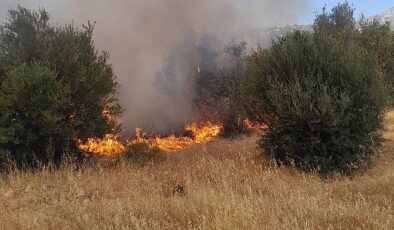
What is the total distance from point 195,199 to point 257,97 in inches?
237

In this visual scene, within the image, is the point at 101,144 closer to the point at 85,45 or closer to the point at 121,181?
the point at 85,45

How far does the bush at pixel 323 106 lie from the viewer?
11.4 metres

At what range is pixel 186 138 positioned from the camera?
19.5 meters

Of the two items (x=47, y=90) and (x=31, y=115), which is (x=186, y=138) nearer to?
(x=47, y=90)

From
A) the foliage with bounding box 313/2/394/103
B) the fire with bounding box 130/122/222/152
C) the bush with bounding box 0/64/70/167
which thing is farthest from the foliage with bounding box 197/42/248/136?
the bush with bounding box 0/64/70/167

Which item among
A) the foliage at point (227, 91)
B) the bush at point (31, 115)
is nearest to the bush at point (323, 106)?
the bush at point (31, 115)

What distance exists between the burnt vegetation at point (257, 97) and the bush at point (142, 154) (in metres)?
0.03

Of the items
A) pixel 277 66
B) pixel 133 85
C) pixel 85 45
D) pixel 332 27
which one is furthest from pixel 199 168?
pixel 332 27

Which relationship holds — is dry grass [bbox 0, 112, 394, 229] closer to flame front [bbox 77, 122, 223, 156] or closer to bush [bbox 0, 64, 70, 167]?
bush [bbox 0, 64, 70, 167]

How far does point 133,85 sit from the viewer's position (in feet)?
89.2

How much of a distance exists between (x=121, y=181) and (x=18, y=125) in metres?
3.22

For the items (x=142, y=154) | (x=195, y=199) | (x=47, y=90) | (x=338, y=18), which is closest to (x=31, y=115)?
(x=47, y=90)

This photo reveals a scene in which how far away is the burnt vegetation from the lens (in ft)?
37.1

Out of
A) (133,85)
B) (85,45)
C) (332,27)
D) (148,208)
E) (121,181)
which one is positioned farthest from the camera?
(332,27)
